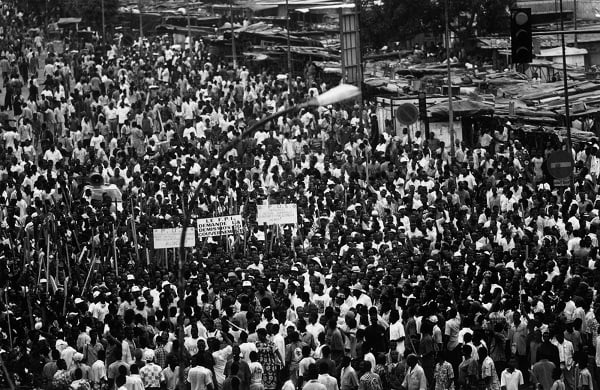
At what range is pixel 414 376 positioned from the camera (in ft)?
62.5

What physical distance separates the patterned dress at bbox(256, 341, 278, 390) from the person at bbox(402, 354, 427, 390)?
1.66 m

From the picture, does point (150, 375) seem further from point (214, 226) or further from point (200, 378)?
point (214, 226)

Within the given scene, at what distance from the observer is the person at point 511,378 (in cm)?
1895

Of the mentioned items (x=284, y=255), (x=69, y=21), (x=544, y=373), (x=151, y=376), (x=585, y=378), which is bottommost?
(x=69, y=21)

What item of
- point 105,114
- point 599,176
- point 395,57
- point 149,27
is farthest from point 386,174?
point 149,27

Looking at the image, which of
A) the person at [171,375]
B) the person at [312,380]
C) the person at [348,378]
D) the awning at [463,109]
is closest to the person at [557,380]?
the person at [348,378]

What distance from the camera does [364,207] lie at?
29.3 meters

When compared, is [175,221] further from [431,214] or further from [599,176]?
[599,176]

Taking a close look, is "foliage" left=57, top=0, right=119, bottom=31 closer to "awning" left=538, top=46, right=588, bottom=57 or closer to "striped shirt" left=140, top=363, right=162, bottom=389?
"awning" left=538, top=46, right=588, bottom=57

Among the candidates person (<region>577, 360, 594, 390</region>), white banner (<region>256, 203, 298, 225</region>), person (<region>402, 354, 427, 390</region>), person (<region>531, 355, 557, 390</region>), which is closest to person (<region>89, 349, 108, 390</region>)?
person (<region>402, 354, 427, 390</region>)

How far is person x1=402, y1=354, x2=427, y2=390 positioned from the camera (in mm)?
19031

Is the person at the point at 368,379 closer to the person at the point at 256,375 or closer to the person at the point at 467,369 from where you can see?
the person at the point at 467,369

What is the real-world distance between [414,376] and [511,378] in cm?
106

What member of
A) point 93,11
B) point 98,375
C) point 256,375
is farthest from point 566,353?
point 93,11
